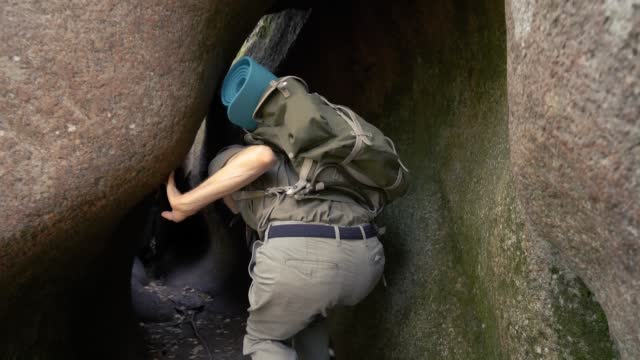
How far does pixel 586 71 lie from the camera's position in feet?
4.05

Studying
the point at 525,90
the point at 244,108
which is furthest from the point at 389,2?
the point at 525,90

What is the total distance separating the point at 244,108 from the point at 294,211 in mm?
477

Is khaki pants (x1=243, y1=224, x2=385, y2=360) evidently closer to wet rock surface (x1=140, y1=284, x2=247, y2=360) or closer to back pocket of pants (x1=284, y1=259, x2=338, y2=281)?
back pocket of pants (x1=284, y1=259, x2=338, y2=281)

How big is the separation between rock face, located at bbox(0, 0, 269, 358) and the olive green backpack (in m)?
0.40

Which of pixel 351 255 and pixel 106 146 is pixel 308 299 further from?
pixel 106 146

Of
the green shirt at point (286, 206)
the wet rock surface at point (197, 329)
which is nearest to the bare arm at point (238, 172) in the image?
the green shirt at point (286, 206)

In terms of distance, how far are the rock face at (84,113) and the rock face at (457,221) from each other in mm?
1259

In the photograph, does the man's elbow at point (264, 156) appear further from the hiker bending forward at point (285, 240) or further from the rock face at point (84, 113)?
the rock face at point (84, 113)

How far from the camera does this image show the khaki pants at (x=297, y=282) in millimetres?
2146

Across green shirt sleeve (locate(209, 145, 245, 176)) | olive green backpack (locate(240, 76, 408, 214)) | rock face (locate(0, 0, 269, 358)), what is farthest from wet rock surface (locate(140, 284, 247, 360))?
olive green backpack (locate(240, 76, 408, 214))

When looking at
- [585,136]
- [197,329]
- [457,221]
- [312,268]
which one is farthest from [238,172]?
[197,329]

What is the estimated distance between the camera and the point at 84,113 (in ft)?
6.82

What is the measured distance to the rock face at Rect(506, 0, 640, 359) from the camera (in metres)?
1.15

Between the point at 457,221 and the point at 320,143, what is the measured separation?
0.94 meters
